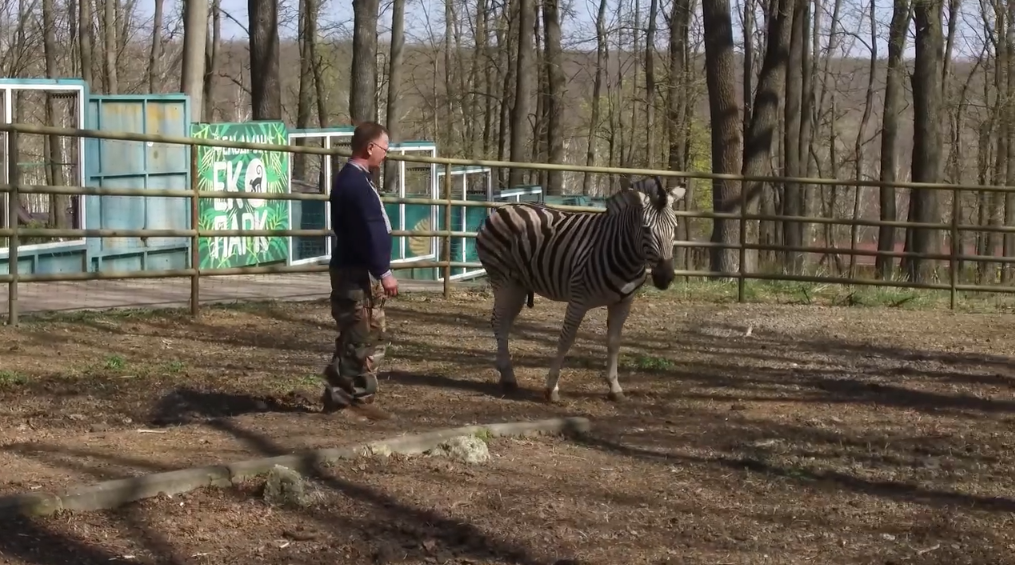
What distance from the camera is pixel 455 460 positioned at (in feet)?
18.6

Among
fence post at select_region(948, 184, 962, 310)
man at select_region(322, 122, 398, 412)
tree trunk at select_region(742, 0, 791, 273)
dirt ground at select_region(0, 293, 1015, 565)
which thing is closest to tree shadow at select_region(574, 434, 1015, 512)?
dirt ground at select_region(0, 293, 1015, 565)

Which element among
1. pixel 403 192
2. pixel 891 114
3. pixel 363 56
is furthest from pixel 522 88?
pixel 403 192

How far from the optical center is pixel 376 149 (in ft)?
20.7

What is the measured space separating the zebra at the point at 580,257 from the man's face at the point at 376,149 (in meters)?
1.76

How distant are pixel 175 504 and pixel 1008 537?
3481 millimetres

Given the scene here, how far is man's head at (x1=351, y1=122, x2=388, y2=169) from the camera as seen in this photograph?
6281 mm

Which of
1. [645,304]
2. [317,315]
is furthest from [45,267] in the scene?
[645,304]

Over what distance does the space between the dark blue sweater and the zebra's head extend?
68.1 inches

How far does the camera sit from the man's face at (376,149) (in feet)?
20.6

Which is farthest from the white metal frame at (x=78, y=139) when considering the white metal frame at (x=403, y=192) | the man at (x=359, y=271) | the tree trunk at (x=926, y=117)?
the tree trunk at (x=926, y=117)

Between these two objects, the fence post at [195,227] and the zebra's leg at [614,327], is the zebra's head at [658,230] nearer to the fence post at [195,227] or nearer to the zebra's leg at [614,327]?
the zebra's leg at [614,327]

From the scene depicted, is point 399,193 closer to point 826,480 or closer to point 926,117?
point 926,117

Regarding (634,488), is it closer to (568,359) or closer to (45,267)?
(568,359)

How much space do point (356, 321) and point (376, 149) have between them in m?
0.95
